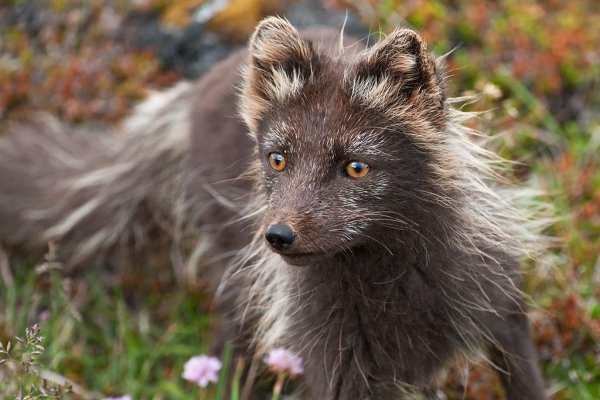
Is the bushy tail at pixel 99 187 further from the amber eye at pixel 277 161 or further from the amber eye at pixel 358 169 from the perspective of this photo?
the amber eye at pixel 358 169

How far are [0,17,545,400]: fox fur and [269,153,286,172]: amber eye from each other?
0.08ft

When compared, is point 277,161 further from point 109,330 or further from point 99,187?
point 109,330

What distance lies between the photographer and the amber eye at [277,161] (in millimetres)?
3556

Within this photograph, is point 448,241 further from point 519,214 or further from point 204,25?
point 204,25

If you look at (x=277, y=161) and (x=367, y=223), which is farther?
(x=277, y=161)

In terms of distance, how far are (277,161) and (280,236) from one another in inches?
18.2

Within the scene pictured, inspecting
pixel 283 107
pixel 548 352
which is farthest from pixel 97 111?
pixel 548 352

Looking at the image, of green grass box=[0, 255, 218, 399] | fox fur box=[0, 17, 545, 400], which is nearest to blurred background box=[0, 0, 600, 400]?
green grass box=[0, 255, 218, 399]

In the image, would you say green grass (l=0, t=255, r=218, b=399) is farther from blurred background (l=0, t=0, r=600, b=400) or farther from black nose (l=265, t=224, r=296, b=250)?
black nose (l=265, t=224, r=296, b=250)

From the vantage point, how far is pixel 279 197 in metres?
3.42

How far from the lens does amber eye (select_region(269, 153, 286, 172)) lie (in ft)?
11.7

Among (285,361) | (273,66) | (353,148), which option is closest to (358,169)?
(353,148)

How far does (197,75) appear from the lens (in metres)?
6.90

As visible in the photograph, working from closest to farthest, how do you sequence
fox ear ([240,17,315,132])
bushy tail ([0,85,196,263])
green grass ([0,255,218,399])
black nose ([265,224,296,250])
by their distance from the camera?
black nose ([265,224,296,250]), fox ear ([240,17,315,132]), green grass ([0,255,218,399]), bushy tail ([0,85,196,263])
